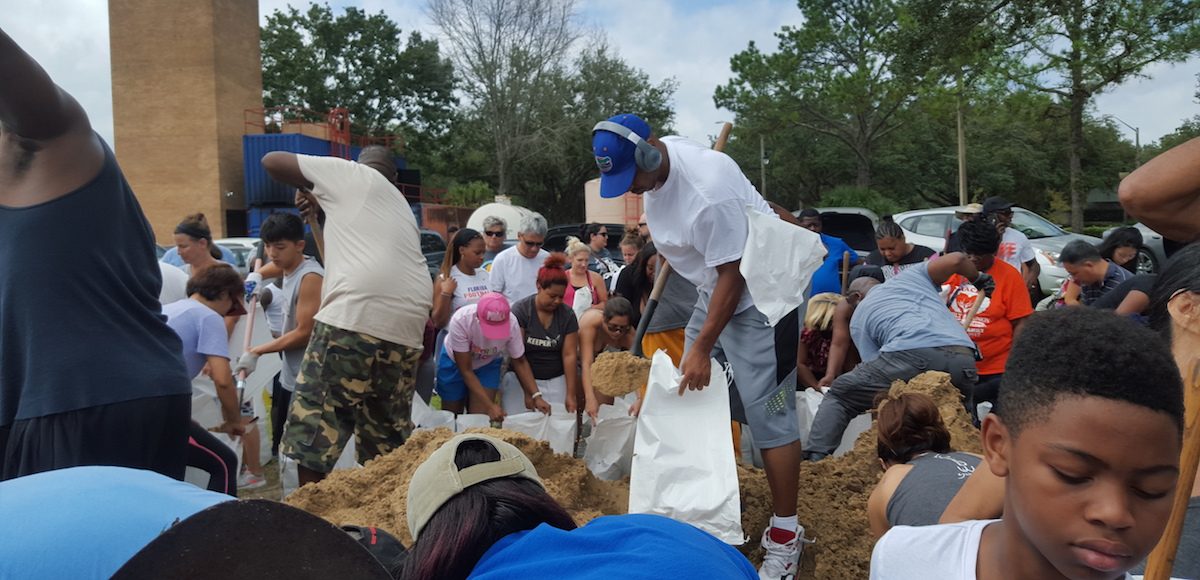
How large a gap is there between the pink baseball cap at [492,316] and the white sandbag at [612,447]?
1.11 meters

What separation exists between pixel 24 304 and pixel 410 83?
4816cm

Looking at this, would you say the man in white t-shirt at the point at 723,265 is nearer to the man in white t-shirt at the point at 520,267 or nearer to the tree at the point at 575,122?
the man in white t-shirt at the point at 520,267

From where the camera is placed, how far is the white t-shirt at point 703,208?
3.54m

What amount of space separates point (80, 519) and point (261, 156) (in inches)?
1091

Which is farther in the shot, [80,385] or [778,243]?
[778,243]

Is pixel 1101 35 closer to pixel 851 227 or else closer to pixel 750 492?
pixel 851 227

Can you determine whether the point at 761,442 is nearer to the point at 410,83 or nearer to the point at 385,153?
the point at 385,153

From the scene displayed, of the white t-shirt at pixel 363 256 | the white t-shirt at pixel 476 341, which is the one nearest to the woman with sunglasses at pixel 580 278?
the white t-shirt at pixel 476 341

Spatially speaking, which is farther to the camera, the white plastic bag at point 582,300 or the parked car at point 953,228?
the parked car at point 953,228

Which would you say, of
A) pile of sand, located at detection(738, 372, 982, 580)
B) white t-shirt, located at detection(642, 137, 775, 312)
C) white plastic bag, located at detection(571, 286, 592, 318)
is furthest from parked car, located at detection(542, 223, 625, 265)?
white t-shirt, located at detection(642, 137, 775, 312)

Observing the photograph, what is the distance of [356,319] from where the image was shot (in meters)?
3.96

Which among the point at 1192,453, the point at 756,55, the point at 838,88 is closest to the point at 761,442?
the point at 1192,453

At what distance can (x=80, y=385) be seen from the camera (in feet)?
7.91

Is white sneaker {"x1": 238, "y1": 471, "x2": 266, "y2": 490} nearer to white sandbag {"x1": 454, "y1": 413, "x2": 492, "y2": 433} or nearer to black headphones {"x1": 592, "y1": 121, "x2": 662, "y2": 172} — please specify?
white sandbag {"x1": 454, "y1": 413, "x2": 492, "y2": 433}
